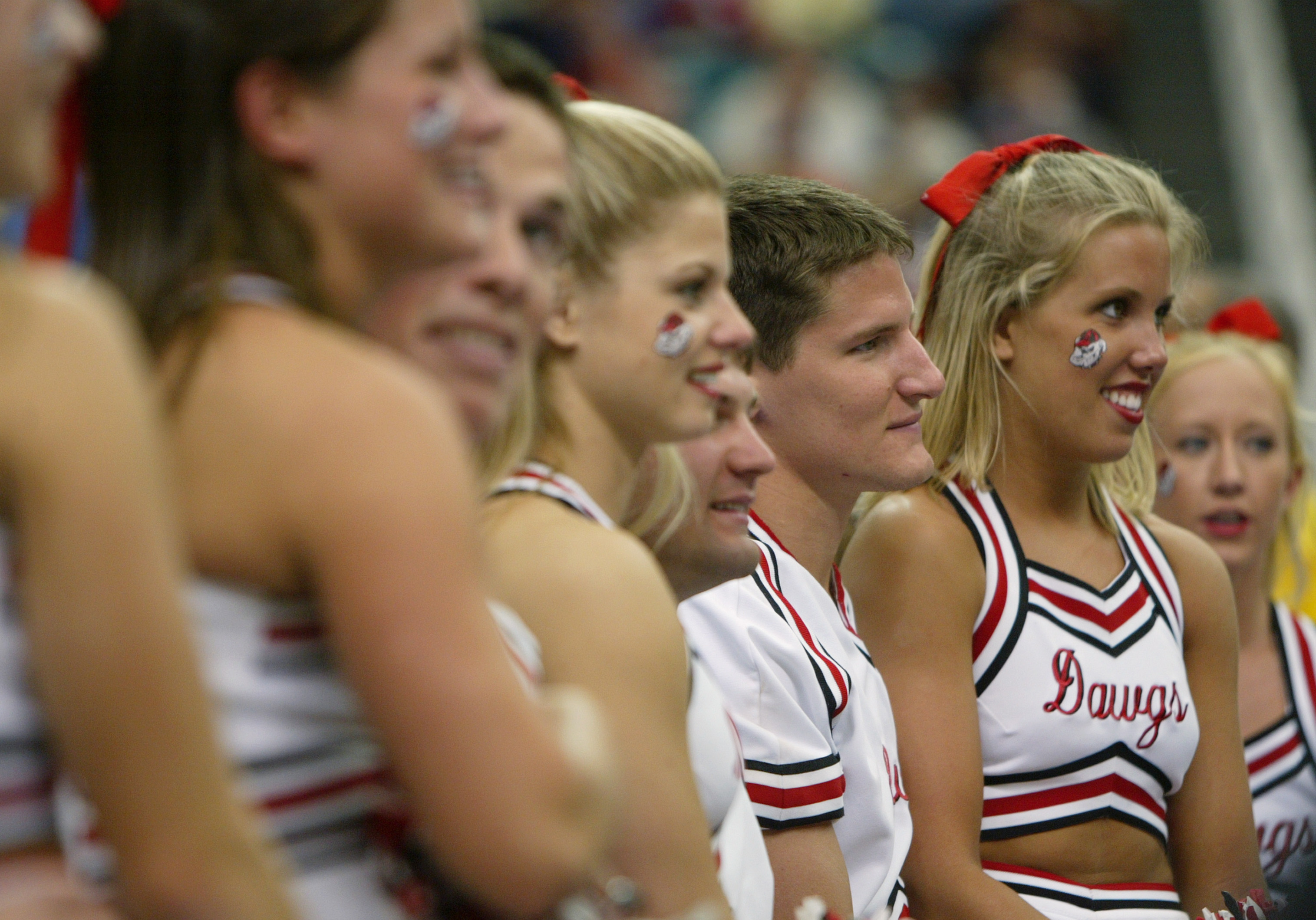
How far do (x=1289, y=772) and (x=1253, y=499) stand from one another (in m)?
0.64

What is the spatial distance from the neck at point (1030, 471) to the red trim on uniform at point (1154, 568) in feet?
0.49

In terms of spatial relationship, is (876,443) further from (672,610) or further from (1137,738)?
(672,610)

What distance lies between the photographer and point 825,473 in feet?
7.68

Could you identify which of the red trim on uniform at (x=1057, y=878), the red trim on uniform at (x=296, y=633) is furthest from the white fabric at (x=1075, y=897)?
the red trim on uniform at (x=296, y=633)

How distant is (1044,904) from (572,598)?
50.7 inches

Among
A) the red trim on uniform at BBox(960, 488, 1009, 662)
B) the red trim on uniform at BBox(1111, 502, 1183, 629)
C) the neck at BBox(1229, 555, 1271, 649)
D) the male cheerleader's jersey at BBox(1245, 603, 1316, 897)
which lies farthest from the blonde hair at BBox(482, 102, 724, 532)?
the neck at BBox(1229, 555, 1271, 649)

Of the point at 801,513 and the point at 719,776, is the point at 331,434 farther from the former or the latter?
the point at 801,513

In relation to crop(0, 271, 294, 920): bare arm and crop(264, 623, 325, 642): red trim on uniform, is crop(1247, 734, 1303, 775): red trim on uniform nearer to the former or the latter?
crop(264, 623, 325, 642): red trim on uniform

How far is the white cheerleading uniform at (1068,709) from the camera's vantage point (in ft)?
7.81

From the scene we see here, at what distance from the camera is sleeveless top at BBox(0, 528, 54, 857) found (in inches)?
38.5

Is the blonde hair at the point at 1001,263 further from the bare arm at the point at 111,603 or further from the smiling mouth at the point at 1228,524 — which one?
the bare arm at the point at 111,603

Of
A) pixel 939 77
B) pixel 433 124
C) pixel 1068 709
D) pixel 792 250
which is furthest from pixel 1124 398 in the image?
Answer: pixel 939 77

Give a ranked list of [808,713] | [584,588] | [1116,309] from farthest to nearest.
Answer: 1. [1116,309]
2. [808,713]
3. [584,588]

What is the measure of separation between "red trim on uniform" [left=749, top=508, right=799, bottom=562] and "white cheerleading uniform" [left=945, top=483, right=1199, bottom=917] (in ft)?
1.15
